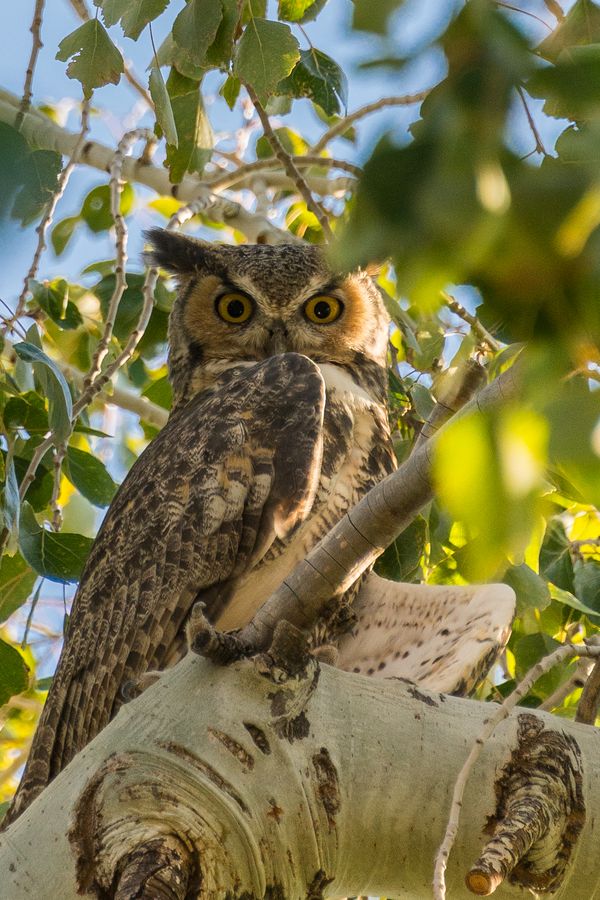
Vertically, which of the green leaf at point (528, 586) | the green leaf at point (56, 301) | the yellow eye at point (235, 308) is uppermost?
the yellow eye at point (235, 308)

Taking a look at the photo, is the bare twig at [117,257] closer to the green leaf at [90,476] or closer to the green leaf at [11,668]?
the green leaf at [90,476]

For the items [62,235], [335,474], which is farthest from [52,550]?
[62,235]

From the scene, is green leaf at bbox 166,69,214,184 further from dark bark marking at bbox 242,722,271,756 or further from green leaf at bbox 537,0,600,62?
green leaf at bbox 537,0,600,62

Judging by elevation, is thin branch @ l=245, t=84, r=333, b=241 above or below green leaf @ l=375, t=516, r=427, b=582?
above

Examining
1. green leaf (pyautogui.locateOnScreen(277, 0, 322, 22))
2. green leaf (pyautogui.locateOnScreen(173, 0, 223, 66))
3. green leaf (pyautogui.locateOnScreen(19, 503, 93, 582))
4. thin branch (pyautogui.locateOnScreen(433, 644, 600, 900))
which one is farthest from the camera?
green leaf (pyautogui.locateOnScreen(19, 503, 93, 582))

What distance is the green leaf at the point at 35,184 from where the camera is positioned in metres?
0.79

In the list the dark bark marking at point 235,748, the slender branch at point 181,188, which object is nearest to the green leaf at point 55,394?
the dark bark marking at point 235,748

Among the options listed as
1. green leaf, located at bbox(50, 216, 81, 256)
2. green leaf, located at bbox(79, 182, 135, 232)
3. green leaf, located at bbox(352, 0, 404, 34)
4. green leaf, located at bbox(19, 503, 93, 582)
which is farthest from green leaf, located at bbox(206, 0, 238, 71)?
green leaf, located at bbox(50, 216, 81, 256)

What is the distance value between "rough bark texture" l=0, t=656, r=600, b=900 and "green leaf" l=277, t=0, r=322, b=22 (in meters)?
1.20

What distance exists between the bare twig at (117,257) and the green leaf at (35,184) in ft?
3.25

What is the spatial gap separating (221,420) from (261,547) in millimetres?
338

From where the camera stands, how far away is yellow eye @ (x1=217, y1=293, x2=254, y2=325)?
2986mm

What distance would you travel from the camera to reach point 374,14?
0.48 metres

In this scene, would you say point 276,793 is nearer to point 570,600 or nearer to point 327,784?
point 327,784
